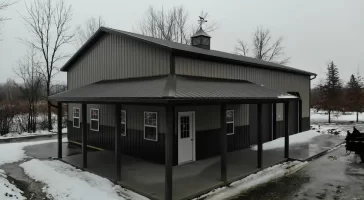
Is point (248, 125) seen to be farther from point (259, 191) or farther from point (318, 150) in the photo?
point (259, 191)

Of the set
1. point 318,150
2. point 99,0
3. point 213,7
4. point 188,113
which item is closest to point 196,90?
point 188,113

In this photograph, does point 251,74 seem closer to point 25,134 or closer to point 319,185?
point 319,185

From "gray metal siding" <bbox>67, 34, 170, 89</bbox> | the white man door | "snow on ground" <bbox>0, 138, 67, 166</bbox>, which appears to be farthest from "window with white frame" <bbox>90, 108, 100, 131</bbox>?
the white man door

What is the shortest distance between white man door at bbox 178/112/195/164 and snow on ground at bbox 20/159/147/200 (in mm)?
2994

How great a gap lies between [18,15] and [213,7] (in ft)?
74.7

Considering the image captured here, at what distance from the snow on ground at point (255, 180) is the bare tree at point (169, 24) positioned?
25.7 m

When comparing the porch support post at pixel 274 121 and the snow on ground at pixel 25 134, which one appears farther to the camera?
the snow on ground at pixel 25 134

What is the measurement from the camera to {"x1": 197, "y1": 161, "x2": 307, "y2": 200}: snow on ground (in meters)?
7.00

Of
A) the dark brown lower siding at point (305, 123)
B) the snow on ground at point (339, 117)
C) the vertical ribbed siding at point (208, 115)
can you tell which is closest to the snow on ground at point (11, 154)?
the vertical ribbed siding at point (208, 115)

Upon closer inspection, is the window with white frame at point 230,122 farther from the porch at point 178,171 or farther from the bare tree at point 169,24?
the bare tree at point 169,24

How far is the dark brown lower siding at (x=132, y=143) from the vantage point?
971 cm

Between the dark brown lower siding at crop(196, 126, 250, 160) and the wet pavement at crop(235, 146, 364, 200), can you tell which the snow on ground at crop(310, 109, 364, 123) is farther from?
the wet pavement at crop(235, 146, 364, 200)

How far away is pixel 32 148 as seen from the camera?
43.2ft

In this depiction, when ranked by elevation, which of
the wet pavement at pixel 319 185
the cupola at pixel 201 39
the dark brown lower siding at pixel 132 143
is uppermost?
the cupola at pixel 201 39
